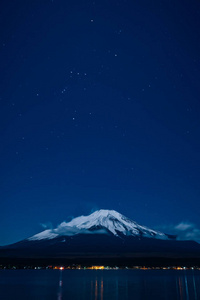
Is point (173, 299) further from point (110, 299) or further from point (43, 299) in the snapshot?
point (43, 299)

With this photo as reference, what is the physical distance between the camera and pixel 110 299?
35.1 metres

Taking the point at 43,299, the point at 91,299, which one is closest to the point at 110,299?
the point at 91,299

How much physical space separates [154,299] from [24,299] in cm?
1426

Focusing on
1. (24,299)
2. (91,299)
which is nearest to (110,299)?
(91,299)

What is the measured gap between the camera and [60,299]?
3450cm

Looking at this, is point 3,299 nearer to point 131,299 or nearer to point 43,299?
point 43,299

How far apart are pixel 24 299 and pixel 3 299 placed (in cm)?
232

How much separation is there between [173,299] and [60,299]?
12213 millimetres

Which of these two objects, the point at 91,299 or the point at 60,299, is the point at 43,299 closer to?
the point at 60,299

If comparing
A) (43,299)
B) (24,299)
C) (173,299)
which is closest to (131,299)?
(173,299)

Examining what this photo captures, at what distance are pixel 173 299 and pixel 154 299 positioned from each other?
2215mm

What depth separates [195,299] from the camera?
1362 inches

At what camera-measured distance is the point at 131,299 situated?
3500 centimetres

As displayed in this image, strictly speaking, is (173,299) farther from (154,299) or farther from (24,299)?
(24,299)
